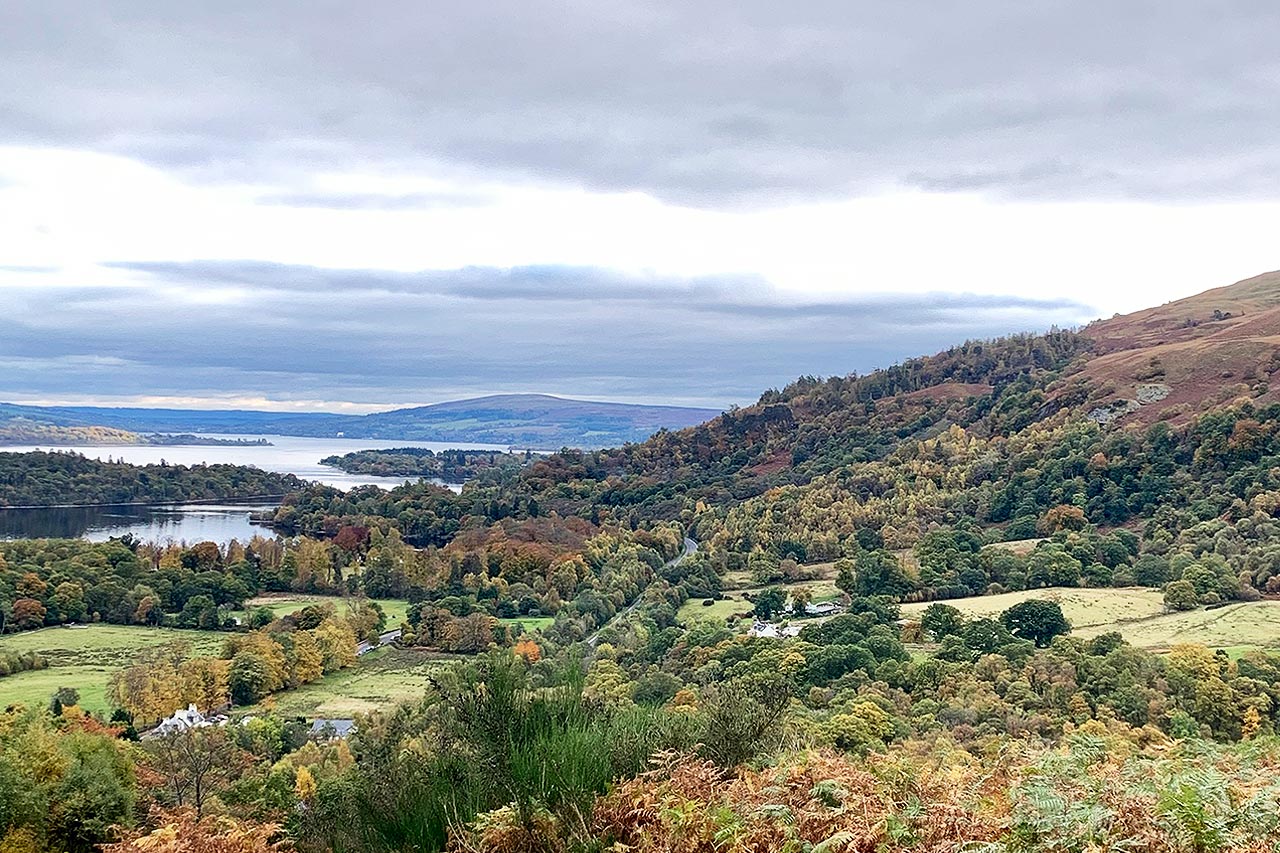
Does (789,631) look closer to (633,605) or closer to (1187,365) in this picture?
(633,605)

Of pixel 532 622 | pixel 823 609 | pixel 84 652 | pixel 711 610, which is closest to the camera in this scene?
pixel 823 609

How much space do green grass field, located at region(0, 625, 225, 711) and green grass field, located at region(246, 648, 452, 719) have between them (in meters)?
6.32

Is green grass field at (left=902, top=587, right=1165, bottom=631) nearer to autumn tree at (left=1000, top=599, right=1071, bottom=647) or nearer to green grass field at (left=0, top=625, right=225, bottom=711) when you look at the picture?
autumn tree at (left=1000, top=599, right=1071, bottom=647)

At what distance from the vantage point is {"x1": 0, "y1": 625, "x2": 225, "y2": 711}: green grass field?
37.4 m

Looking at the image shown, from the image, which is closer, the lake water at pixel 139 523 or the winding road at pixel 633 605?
the winding road at pixel 633 605

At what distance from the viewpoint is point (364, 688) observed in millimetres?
40156

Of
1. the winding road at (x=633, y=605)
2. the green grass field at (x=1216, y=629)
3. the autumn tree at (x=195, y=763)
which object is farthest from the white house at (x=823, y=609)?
the autumn tree at (x=195, y=763)

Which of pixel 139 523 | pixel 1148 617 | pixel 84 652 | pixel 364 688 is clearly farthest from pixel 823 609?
pixel 139 523

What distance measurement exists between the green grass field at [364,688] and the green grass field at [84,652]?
632 centimetres

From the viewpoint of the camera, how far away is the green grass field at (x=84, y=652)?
37.4 meters

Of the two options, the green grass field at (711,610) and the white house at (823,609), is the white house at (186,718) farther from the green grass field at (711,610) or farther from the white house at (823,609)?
the white house at (823,609)

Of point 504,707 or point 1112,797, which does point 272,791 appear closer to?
point 504,707

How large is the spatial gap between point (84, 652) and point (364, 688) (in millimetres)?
16224

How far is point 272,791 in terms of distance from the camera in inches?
673
